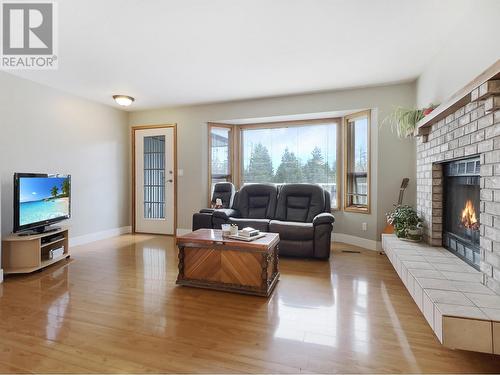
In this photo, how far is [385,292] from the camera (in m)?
2.49

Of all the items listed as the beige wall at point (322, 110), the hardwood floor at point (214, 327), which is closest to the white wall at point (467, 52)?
the beige wall at point (322, 110)

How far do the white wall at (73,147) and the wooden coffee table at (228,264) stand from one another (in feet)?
8.19

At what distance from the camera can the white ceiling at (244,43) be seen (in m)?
2.13

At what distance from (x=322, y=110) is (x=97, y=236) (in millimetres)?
4386

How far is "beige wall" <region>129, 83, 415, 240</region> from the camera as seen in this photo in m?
3.82

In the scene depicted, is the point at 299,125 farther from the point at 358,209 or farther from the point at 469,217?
the point at 469,217

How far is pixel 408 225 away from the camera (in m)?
2.94

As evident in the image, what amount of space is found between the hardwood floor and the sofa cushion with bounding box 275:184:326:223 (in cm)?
116

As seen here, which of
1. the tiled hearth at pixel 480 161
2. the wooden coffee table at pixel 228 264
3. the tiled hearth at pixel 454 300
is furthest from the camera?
the wooden coffee table at pixel 228 264

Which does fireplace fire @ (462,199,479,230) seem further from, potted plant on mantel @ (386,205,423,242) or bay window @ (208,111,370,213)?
bay window @ (208,111,370,213)

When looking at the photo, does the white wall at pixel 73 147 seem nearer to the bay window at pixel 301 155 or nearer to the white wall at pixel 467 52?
the bay window at pixel 301 155

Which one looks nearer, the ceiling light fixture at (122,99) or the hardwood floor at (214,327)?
the hardwood floor at (214,327)

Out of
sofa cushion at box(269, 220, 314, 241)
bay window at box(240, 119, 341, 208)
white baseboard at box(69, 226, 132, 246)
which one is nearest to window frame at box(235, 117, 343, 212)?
bay window at box(240, 119, 341, 208)

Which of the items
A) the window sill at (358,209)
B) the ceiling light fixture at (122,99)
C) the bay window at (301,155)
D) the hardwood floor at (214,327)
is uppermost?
the ceiling light fixture at (122,99)
